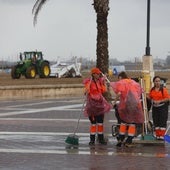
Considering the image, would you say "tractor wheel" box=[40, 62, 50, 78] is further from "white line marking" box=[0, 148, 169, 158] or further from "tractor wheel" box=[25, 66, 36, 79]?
"white line marking" box=[0, 148, 169, 158]

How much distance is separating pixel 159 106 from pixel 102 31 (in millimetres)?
2657

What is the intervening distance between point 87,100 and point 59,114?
8003mm

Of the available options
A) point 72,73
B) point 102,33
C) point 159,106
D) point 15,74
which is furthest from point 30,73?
point 159,106

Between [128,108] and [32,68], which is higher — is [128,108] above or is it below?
below

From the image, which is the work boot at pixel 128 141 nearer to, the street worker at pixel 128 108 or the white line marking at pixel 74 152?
the street worker at pixel 128 108

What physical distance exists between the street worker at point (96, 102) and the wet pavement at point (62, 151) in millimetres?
347

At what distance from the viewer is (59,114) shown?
2125cm

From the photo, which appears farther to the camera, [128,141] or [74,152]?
[128,141]

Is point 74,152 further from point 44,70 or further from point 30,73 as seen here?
point 44,70

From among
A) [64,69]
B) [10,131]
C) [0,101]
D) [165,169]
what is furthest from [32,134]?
[64,69]

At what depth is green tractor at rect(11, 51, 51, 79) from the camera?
45844mm

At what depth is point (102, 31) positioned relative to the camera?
1492 cm

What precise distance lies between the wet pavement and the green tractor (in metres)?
27.3

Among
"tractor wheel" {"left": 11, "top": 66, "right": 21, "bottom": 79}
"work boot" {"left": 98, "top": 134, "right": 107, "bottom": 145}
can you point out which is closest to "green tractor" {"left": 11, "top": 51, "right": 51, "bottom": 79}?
"tractor wheel" {"left": 11, "top": 66, "right": 21, "bottom": 79}
